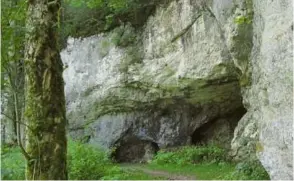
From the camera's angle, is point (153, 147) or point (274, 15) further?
point (153, 147)

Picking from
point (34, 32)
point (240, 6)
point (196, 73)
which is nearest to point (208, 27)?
point (196, 73)

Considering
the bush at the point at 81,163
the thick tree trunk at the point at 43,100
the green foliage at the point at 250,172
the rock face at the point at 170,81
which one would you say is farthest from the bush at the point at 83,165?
the thick tree trunk at the point at 43,100

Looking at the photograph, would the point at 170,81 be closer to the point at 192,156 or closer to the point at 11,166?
the point at 192,156

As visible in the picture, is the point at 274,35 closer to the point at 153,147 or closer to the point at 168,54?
the point at 168,54

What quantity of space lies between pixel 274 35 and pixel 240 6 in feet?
17.9

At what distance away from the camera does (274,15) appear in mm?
6402

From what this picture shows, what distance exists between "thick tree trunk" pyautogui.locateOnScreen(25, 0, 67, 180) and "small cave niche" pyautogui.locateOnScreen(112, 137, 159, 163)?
18.3 meters

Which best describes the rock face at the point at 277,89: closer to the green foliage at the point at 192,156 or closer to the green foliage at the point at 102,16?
the green foliage at the point at 192,156

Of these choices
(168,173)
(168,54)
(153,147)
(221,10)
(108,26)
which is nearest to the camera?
(221,10)

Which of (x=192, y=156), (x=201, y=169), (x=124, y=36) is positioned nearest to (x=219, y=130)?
(x=192, y=156)

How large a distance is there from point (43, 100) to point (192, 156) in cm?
1501

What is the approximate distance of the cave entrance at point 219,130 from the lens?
2127 centimetres

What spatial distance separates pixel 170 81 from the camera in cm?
1805

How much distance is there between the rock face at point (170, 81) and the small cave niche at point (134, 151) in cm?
6
